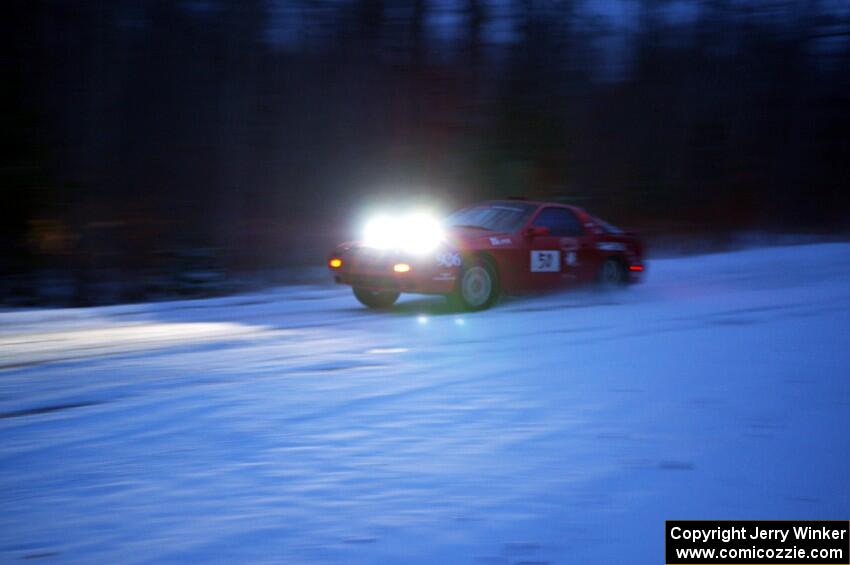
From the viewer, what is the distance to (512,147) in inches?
1009

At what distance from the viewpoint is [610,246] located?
12516 millimetres

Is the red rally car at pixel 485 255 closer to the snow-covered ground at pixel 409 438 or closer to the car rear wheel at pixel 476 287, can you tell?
the car rear wheel at pixel 476 287

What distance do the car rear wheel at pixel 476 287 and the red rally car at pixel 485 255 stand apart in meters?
0.01

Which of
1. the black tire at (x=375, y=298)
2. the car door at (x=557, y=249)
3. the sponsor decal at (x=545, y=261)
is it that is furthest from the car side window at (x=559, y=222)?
the black tire at (x=375, y=298)

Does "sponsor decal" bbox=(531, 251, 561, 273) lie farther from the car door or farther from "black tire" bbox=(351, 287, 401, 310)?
"black tire" bbox=(351, 287, 401, 310)

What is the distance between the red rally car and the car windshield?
1 cm

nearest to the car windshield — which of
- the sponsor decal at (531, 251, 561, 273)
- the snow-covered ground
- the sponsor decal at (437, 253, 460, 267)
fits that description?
the sponsor decal at (531, 251, 561, 273)

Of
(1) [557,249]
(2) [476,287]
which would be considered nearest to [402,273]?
(2) [476,287]

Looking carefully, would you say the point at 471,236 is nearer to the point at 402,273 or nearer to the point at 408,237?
the point at 408,237

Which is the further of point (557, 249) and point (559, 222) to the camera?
point (559, 222)

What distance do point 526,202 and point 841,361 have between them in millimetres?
5169

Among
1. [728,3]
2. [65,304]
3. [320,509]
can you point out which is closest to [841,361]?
[320,509]

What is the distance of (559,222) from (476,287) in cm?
184

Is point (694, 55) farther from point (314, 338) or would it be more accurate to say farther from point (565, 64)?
point (314, 338)
